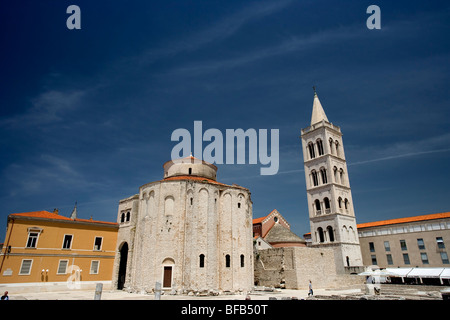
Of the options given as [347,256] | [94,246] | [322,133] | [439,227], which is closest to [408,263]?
[439,227]

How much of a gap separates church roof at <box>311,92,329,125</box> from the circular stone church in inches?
934

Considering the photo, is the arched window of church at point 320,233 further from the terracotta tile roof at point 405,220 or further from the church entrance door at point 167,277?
the church entrance door at point 167,277

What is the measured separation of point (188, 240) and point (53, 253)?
1319 centimetres

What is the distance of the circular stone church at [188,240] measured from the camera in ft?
84.6

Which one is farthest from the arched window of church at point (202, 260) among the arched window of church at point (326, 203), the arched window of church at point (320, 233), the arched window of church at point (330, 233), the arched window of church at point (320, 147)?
the arched window of church at point (320, 147)

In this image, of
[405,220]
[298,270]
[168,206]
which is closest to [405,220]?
[405,220]

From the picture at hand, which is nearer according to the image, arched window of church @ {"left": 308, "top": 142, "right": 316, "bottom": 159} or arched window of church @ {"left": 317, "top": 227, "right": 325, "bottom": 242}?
arched window of church @ {"left": 317, "top": 227, "right": 325, "bottom": 242}

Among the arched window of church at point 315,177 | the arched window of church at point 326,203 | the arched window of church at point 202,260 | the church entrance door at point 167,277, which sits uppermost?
the arched window of church at point 315,177

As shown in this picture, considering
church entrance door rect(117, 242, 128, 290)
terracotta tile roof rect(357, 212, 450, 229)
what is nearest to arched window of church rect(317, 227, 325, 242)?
terracotta tile roof rect(357, 212, 450, 229)

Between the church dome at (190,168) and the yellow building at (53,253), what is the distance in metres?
9.91

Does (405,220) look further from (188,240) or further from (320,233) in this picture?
(188,240)

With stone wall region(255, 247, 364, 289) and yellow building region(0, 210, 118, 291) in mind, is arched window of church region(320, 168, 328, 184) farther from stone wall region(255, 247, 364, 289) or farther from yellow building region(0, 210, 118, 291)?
yellow building region(0, 210, 118, 291)

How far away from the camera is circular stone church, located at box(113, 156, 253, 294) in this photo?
1016 inches
